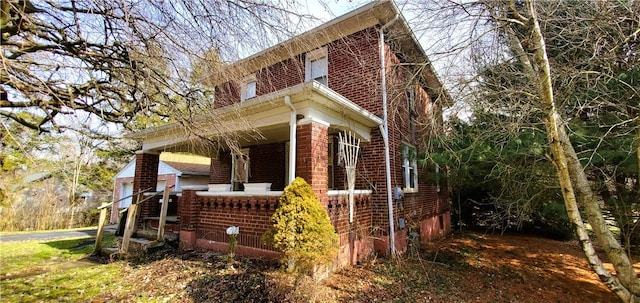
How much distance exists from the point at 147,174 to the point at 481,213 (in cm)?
1329

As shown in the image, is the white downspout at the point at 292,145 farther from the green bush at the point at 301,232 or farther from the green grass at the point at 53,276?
the green grass at the point at 53,276

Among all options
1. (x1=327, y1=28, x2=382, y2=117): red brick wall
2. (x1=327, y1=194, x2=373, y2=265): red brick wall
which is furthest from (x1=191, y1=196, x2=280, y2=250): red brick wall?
(x1=327, y1=28, x2=382, y2=117): red brick wall

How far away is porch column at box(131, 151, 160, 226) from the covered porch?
0.88 metres

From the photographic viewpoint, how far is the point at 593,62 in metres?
4.33

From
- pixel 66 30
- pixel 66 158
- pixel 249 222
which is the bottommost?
pixel 249 222

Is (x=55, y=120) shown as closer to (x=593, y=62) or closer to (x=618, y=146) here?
(x=593, y=62)

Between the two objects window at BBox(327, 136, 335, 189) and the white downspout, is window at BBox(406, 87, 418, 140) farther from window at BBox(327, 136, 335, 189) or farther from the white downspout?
the white downspout

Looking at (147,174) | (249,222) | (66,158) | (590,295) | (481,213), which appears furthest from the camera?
(481,213)

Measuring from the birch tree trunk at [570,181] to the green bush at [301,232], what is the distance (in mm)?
3653

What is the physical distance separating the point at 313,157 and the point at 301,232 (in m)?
1.52

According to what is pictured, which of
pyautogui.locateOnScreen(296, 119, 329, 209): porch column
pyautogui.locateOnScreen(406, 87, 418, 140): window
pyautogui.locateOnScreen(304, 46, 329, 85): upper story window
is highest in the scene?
pyautogui.locateOnScreen(304, 46, 329, 85): upper story window

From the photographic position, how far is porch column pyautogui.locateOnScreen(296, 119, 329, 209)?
5395mm

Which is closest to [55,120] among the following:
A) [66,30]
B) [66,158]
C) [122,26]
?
[66,158]

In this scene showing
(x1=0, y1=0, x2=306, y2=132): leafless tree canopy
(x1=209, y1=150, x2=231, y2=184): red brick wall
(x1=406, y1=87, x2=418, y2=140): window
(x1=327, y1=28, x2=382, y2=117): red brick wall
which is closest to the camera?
(x1=0, y1=0, x2=306, y2=132): leafless tree canopy
